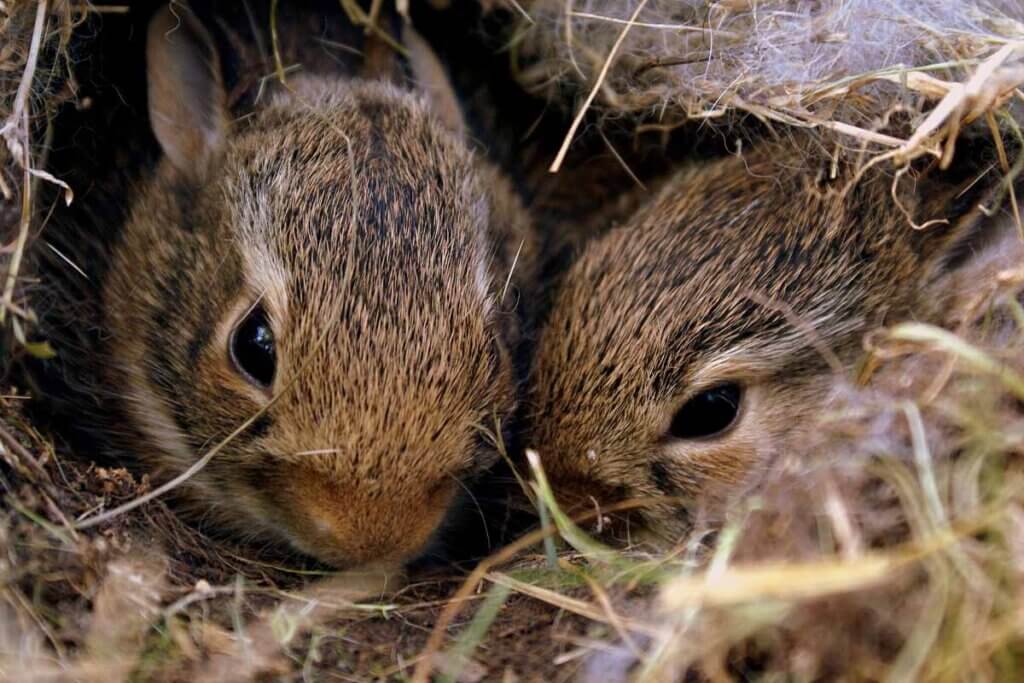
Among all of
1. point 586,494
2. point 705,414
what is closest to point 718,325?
point 705,414

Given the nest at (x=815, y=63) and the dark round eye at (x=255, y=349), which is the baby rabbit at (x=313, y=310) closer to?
the dark round eye at (x=255, y=349)

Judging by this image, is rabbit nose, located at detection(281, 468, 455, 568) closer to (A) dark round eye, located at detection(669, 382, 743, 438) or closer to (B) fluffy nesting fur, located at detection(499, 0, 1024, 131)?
(A) dark round eye, located at detection(669, 382, 743, 438)

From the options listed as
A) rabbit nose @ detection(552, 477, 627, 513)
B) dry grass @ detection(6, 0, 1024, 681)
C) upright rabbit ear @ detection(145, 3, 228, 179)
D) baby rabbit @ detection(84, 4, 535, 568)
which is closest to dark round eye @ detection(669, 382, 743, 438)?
rabbit nose @ detection(552, 477, 627, 513)

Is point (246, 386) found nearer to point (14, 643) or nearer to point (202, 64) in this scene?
point (14, 643)

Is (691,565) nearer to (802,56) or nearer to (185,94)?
→ (802,56)

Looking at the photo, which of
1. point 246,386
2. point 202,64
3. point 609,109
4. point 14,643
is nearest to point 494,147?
point 609,109
